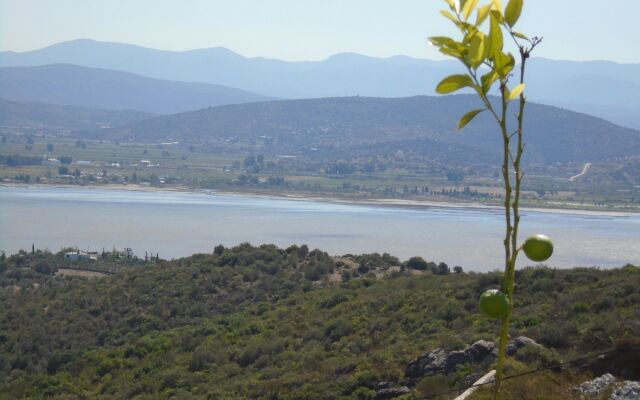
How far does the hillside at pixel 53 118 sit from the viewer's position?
468 ft

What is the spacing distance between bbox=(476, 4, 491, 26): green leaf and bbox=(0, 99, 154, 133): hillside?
138882mm

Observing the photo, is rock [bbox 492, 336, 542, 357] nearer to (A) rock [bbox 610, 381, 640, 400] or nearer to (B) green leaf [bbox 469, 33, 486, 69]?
(A) rock [bbox 610, 381, 640, 400]

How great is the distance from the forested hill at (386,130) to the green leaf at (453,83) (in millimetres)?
102498

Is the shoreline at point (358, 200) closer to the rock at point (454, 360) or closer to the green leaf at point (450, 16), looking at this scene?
the rock at point (454, 360)

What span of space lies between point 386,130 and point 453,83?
13040cm

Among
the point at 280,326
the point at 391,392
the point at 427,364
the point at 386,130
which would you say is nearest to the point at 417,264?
the point at 280,326

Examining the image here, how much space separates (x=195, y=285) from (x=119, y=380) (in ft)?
27.1

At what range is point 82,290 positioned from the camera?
2253 centimetres

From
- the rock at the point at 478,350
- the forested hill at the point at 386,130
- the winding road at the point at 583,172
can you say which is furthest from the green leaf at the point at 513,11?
the forested hill at the point at 386,130

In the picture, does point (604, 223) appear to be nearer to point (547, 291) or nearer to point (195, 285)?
point (195, 285)

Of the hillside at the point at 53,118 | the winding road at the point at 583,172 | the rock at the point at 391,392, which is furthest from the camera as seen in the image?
the hillside at the point at 53,118

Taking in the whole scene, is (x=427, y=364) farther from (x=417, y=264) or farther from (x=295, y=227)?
(x=295, y=227)

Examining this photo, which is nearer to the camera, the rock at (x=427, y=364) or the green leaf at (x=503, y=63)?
the green leaf at (x=503, y=63)

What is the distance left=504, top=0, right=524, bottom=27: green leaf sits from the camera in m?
1.67
